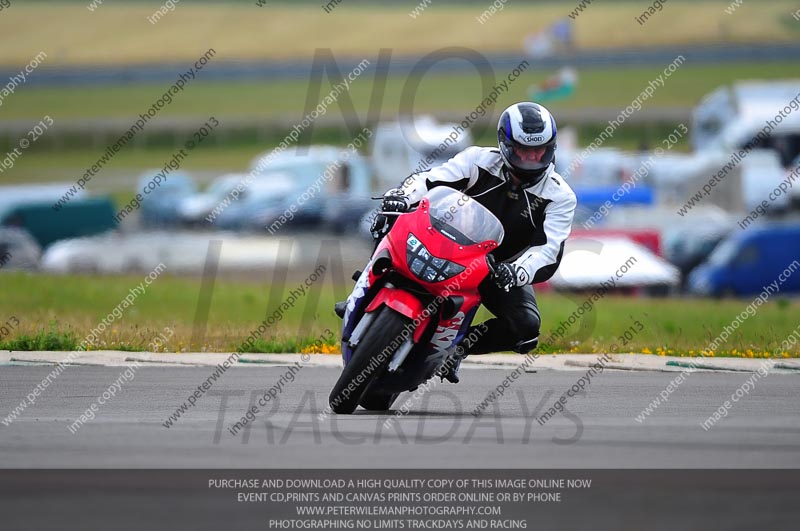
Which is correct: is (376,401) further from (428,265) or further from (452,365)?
(428,265)

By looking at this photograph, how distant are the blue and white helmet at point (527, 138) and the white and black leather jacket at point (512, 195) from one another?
0.63 feet

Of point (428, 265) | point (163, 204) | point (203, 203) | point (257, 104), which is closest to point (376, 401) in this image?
point (428, 265)

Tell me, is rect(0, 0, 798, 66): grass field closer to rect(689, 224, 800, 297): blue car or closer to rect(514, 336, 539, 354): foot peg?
rect(689, 224, 800, 297): blue car

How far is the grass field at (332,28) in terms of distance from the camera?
70.2 meters

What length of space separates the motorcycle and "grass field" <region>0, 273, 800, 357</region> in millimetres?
4032

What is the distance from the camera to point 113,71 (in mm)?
70375

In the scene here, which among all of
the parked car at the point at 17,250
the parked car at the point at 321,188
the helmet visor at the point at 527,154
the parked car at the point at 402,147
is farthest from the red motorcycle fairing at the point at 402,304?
the parked car at the point at 402,147

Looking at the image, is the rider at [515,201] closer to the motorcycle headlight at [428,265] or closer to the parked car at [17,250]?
the motorcycle headlight at [428,265]

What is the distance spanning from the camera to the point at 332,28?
3155 inches
